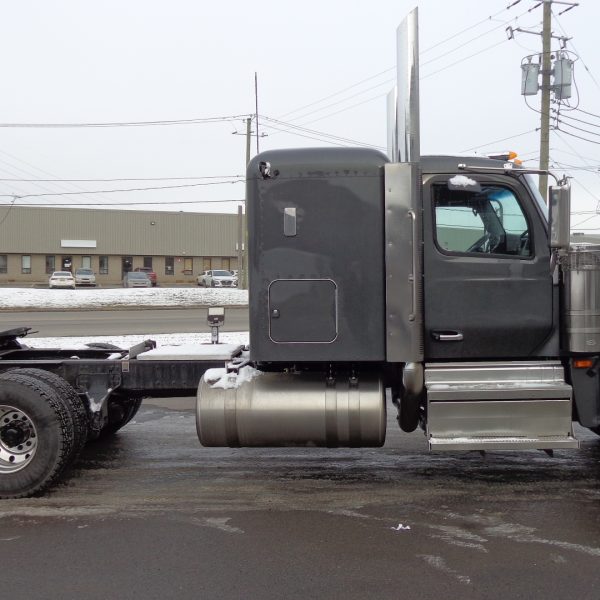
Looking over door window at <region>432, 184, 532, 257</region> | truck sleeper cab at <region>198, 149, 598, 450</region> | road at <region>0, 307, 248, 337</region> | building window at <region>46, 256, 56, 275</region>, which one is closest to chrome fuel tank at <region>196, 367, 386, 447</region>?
truck sleeper cab at <region>198, 149, 598, 450</region>

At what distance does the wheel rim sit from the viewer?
17.5ft

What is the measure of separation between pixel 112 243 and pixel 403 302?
59.5 metres

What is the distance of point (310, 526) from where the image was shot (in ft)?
15.1

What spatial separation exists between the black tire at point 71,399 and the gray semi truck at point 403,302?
0.58 feet

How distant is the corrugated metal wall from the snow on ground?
78.7 feet

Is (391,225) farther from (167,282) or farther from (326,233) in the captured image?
(167,282)

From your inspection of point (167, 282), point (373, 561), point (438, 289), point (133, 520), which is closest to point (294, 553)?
point (373, 561)

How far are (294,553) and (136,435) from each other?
12.0 ft

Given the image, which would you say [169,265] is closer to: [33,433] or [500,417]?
[33,433]

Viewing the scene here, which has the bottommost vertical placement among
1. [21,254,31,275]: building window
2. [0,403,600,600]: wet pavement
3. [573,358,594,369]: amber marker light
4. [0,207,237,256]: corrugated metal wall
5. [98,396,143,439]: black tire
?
[0,403,600,600]: wet pavement

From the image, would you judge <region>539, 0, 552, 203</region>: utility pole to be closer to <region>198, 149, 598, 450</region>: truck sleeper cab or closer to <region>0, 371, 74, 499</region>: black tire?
<region>198, 149, 598, 450</region>: truck sleeper cab

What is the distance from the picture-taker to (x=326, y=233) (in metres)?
5.05

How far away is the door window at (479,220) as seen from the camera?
5.12 meters

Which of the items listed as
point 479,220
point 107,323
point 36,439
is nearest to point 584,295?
→ point 479,220
